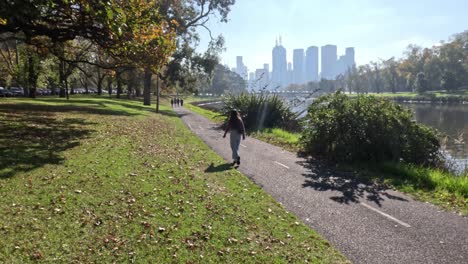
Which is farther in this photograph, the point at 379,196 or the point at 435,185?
the point at 435,185

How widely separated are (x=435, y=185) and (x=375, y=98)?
562cm

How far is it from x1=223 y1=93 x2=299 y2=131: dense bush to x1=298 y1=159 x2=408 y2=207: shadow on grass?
1369 cm

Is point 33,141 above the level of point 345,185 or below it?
above

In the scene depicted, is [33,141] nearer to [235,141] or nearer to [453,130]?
[235,141]

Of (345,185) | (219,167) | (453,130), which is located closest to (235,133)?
(219,167)

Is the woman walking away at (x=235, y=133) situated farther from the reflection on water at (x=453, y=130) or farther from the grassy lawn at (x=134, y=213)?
the reflection on water at (x=453, y=130)

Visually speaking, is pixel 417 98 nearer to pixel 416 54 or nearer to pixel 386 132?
pixel 416 54

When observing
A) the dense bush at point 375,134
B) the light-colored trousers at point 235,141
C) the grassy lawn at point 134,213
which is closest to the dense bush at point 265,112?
the dense bush at point 375,134

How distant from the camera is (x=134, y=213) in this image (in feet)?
22.4

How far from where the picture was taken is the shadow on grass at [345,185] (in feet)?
29.1

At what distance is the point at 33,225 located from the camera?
5.83m

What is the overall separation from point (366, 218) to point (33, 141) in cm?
1094

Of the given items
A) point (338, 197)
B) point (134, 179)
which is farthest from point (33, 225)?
point (338, 197)

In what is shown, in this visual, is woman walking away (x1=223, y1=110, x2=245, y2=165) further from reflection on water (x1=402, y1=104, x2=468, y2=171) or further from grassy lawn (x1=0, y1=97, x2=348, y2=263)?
reflection on water (x1=402, y1=104, x2=468, y2=171)
